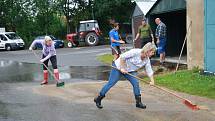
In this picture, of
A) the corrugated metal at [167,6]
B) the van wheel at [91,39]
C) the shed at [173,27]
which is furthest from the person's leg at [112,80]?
the van wheel at [91,39]

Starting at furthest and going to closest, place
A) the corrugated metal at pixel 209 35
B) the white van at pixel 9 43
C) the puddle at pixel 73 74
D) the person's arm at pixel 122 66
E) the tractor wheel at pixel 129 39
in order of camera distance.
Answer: the white van at pixel 9 43 → the tractor wheel at pixel 129 39 → the puddle at pixel 73 74 → the corrugated metal at pixel 209 35 → the person's arm at pixel 122 66

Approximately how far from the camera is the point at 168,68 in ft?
52.1

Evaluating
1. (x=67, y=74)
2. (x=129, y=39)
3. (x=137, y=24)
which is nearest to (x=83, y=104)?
(x=67, y=74)

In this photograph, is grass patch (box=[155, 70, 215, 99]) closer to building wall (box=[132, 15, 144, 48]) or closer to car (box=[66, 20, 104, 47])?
building wall (box=[132, 15, 144, 48])

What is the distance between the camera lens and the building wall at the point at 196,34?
14734mm

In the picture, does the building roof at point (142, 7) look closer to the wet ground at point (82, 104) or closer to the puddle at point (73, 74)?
the puddle at point (73, 74)

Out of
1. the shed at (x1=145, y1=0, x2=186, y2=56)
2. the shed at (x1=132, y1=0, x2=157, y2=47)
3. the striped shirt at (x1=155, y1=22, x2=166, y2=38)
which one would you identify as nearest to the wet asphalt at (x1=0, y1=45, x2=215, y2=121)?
the striped shirt at (x1=155, y1=22, x2=166, y2=38)

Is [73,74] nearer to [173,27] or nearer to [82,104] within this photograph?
[173,27]

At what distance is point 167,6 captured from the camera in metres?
18.5

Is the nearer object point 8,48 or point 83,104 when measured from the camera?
point 83,104

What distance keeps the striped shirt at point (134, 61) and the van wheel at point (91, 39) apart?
98.7ft

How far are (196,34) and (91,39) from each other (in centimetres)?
2481

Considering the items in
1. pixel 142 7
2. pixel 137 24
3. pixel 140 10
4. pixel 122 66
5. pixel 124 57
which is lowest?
pixel 122 66

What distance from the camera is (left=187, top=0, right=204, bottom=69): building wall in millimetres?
14734
